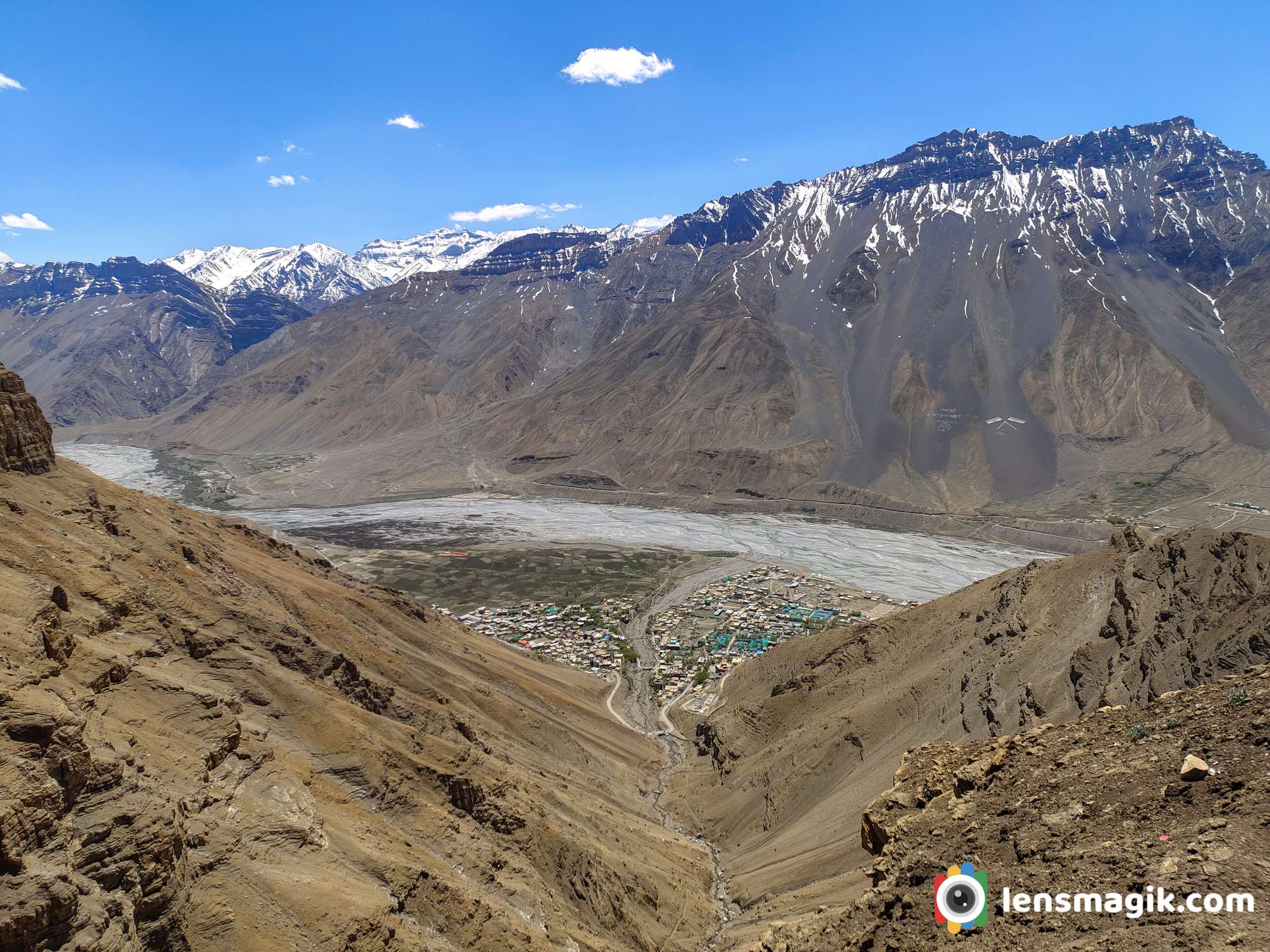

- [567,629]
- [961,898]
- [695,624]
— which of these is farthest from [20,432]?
[695,624]

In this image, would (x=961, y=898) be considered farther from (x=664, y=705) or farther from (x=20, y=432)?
(x=664, y=705)

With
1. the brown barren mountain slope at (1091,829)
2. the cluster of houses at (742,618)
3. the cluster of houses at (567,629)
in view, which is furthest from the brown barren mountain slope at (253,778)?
the cluster of houses at (567,629)

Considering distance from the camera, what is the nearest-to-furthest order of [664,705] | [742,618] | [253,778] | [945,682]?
[253,778], [945,682], [664,705], [742,618]

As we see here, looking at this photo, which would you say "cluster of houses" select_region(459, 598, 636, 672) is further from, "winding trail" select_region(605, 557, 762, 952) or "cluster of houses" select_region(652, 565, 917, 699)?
"cluster of houses" select_region(652, 565, 917, 699)

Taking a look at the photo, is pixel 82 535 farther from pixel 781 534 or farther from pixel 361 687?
pixel 781 534

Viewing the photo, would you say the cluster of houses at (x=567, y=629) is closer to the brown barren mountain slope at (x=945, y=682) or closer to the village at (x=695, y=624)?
the village at (x=695, y=624)

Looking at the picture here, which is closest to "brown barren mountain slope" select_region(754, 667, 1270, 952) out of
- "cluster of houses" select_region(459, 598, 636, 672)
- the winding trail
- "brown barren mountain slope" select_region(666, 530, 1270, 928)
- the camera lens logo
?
the camera lens logo
